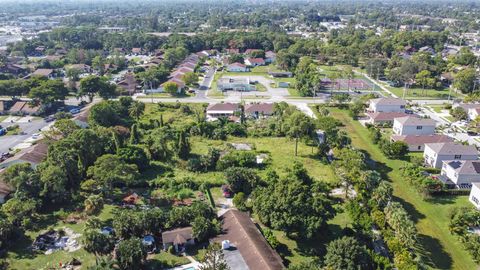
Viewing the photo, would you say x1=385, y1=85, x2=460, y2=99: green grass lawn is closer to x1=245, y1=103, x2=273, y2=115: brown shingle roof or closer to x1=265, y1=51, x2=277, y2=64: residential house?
x1=245, y1=103, x2=273, y2=115: brown shingle roof

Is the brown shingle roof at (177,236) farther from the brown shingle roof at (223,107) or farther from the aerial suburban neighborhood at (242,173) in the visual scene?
the brown shingle roof at (223,107)

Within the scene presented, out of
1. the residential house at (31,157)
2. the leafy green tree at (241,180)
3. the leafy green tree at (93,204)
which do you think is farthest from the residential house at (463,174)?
the residential house at (31,157)

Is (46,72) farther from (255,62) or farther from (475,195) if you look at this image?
(475,195)

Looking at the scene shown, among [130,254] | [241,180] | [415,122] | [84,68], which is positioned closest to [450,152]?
[415,122]

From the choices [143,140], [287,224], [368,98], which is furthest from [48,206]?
[368,98]

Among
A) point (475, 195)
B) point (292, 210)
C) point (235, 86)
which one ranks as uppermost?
point (292, 210)

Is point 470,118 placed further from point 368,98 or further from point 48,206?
point 48,206
